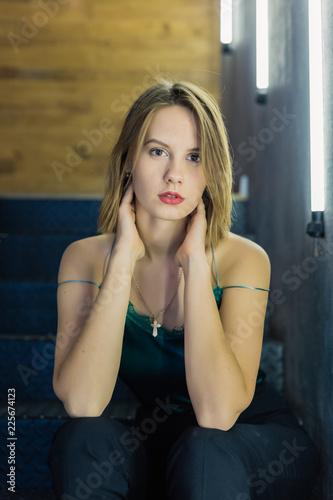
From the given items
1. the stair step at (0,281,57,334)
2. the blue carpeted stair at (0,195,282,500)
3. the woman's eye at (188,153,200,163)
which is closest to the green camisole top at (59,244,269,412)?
the blue carpeted stair at (0,195,282,500)

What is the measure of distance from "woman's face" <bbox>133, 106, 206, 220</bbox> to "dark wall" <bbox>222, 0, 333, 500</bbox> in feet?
1.23

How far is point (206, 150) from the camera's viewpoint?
4.70 feet

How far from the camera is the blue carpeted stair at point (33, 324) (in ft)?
5.35

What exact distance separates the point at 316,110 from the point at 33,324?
139 centimetres

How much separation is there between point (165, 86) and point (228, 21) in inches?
95.1

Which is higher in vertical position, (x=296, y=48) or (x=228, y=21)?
(x=228, y=21)

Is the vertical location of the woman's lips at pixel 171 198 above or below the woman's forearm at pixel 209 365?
above

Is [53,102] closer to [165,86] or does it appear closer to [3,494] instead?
[165,86]

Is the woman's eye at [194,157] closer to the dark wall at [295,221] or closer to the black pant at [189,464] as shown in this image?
the dark wall at [295,221]

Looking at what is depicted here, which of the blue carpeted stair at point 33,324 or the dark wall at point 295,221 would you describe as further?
the blue carpeted stair at point 33,324

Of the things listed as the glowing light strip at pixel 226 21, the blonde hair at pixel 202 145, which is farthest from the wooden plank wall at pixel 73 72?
the blonde hair at pixel 202 145

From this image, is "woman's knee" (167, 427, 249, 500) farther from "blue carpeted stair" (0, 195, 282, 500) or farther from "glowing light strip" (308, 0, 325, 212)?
"glowing light strip" (308, 0, 325, 212)

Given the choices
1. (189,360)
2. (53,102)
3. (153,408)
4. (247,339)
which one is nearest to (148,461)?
(153,408)

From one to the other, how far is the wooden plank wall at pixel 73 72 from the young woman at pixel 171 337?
2.80 metres
